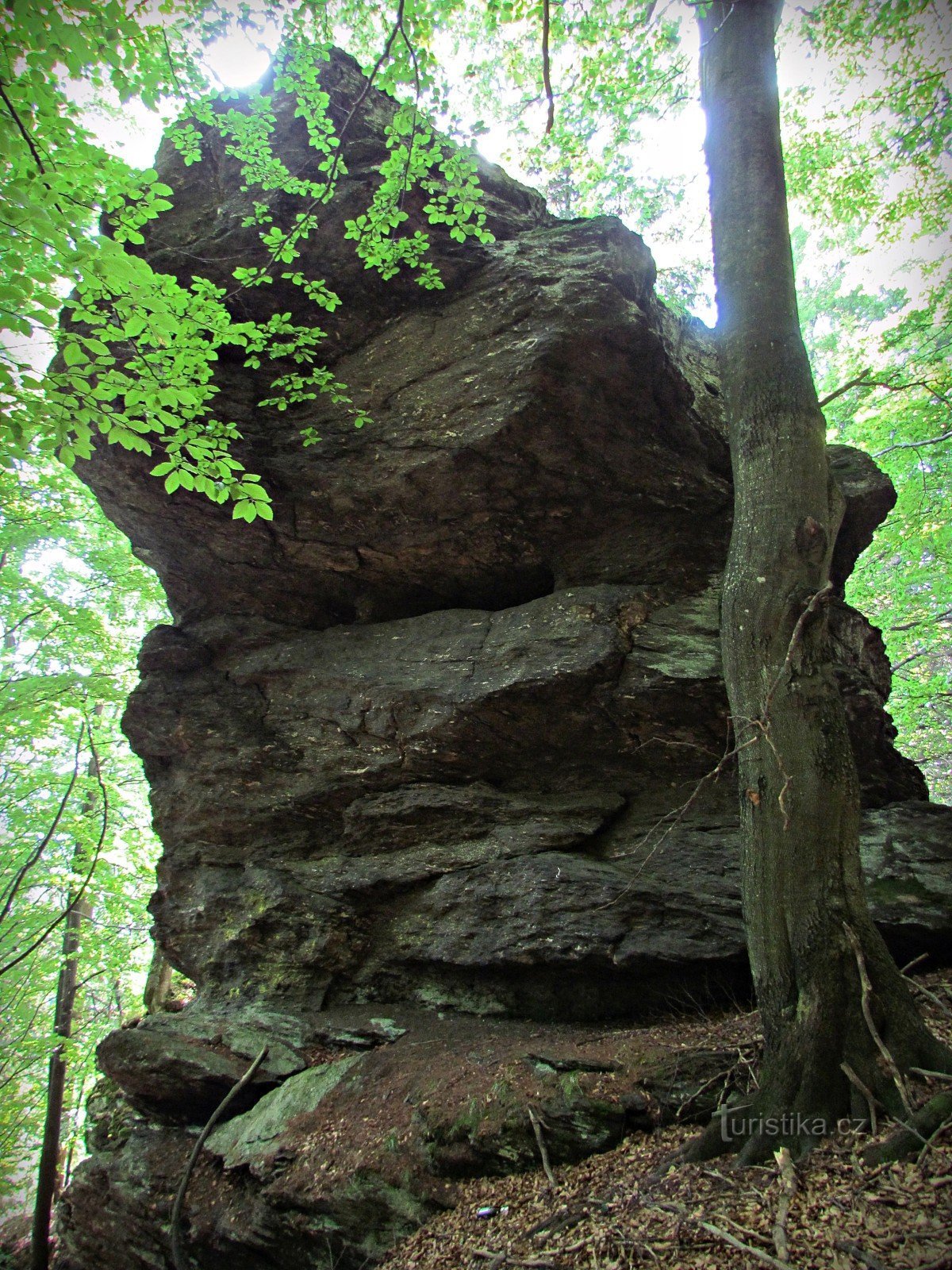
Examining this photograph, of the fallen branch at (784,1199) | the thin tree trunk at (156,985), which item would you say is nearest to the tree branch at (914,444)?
the fallen branch at (784,1199)

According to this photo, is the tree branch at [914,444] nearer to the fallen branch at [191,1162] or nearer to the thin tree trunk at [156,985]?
the fallen branch at [191,1162]

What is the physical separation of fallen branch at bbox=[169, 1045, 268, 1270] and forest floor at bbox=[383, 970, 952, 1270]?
2281 millimetres

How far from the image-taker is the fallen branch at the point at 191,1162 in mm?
5113

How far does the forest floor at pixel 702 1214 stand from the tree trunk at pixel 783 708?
10.1 inches

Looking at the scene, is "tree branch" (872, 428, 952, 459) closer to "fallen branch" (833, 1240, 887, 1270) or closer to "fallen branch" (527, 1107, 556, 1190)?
"fallen branch" (833, 1240, 887, 1270)

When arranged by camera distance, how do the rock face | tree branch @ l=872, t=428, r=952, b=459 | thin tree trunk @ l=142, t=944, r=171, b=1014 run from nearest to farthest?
1. the rock face
2. tree branch @ l=872, t=428, r=952, b=459
3. thin tree trunk @ l=142, t=944, r=171, b=1014

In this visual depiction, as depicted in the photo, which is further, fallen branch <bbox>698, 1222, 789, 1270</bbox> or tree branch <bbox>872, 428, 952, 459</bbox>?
tree branch <bbox>872, 428, 952, 459</bbox>

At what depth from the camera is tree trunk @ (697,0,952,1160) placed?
3270mm

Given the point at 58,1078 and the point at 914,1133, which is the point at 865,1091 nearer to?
the point at 914,1133

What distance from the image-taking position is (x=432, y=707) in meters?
7.03

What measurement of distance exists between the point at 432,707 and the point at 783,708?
4017 mm

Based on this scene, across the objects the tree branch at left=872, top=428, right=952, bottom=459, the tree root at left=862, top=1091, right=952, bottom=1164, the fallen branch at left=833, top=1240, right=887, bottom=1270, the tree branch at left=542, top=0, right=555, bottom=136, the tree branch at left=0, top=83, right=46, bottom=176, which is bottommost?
the fallen branch at left=833, top=1240, right=887, bottom=1270

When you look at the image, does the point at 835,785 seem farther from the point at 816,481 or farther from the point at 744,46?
the point at 744,46

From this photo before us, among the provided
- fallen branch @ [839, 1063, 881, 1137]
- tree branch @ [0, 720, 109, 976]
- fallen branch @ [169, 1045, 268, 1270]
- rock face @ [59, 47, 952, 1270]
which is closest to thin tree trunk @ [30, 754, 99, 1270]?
tree branch @ [0, 720, 109, 976]
